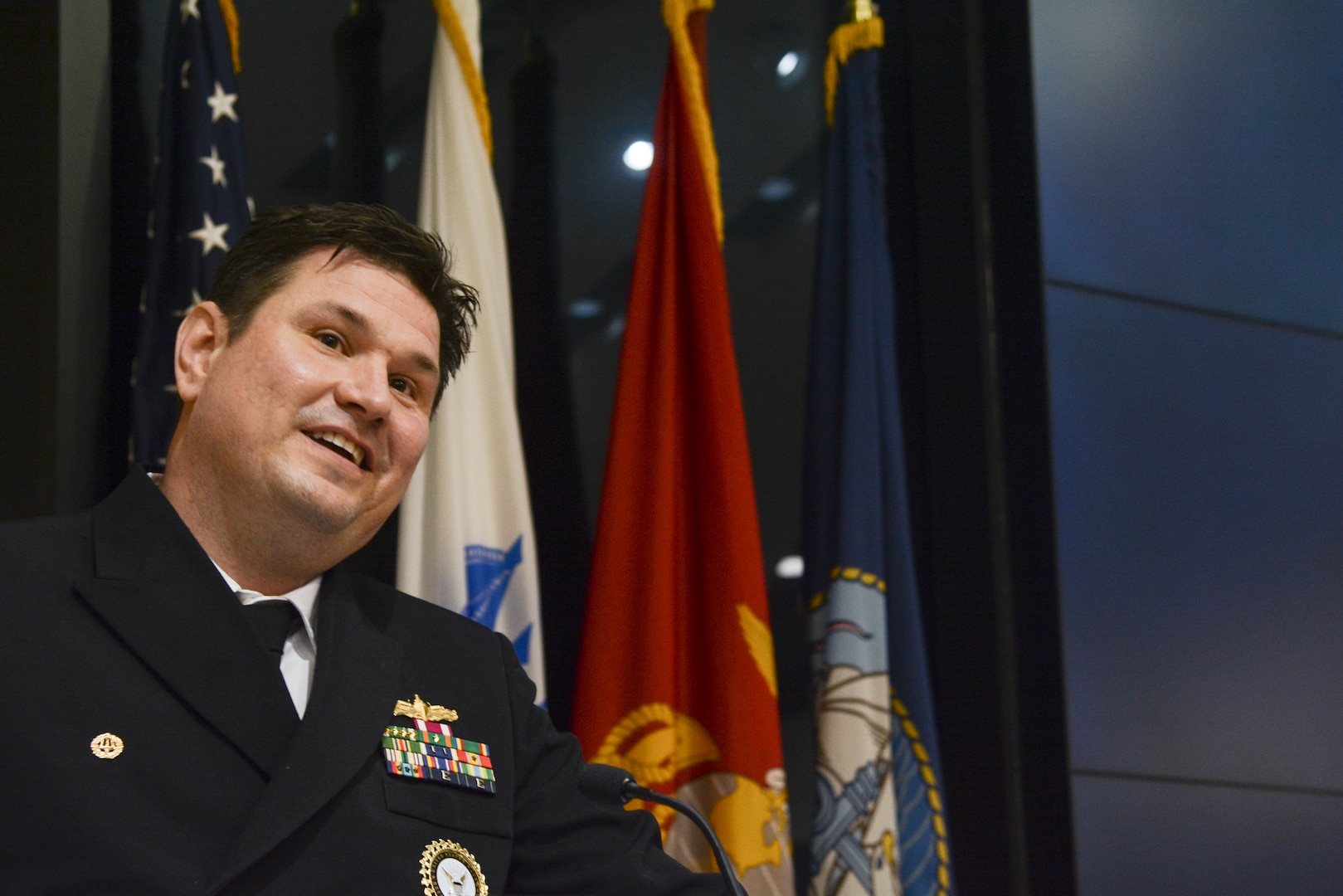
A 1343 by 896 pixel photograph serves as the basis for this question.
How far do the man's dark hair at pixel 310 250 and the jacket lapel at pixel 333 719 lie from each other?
38cm

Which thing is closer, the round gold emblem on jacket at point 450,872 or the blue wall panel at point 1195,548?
the round gold emblem on jacket at point 450,872

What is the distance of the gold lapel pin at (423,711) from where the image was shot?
180 centimetres

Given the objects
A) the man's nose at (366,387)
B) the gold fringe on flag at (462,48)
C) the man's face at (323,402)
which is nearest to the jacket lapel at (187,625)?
the man's face at (323,402)

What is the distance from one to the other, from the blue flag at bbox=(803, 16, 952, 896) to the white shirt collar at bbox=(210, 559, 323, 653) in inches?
49.9

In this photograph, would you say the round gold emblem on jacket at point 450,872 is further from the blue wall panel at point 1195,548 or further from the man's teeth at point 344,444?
the blue wall panel at point 1195,548

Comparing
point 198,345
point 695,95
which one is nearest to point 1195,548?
point 695,95

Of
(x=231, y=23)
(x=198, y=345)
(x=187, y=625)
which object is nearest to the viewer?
(x=187, y=625)

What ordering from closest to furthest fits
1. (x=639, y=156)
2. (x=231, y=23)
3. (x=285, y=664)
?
(x=285, y=664), (x=231, y=23), (x=639, y=156)

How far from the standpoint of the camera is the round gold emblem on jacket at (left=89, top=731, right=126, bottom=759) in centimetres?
146

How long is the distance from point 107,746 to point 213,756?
0.38 feet

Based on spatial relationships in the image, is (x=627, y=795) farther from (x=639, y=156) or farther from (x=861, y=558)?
(x=639, y=156)

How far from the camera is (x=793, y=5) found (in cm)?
349

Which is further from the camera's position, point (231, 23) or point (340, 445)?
point (231, 23)

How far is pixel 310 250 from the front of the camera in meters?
1.95
